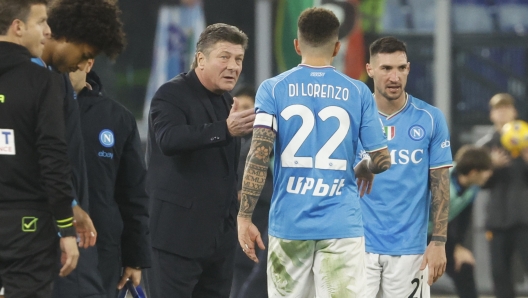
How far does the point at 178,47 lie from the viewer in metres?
10.8

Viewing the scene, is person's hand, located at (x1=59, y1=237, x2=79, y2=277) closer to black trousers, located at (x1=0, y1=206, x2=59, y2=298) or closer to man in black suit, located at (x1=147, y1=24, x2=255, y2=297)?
black trousers, located at (x1=0, y1=206, x2=59, y2=298)

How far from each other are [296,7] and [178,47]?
51.9 inches

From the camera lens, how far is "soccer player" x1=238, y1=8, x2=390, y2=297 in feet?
16.4

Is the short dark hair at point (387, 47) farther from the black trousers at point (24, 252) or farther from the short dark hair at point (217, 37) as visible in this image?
the black trousers at point (24, 252)

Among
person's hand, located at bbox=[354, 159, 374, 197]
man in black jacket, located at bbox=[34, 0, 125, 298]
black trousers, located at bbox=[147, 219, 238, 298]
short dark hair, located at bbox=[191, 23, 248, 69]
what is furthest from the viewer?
short dark hair, located at bbox=[191, 23, 248, 69]

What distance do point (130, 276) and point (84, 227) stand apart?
89 cm

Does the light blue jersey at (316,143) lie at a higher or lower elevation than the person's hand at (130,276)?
higher

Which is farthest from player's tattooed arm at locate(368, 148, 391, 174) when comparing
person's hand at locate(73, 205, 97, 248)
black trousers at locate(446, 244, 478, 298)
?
black trousers at locate(446, 244, 478, 298)

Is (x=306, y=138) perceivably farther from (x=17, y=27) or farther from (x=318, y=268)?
(x=17, y=27)

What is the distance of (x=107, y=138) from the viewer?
5.15 meters

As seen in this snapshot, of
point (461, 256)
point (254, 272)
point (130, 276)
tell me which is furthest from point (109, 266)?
point (461, 256)

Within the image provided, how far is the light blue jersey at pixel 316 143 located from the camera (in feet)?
16.3

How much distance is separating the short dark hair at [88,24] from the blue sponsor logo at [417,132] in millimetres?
1851

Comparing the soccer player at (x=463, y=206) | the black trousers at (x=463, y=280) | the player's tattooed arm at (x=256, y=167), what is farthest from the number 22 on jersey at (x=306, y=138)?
the black trousers at (x=463, y=280)
